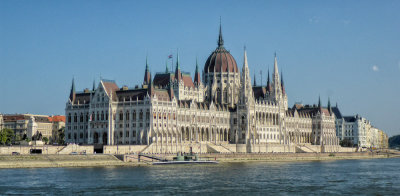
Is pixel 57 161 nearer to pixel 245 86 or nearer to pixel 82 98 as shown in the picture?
pixel 82 98

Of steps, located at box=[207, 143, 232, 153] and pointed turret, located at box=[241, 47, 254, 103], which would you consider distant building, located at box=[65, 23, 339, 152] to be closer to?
pointed turret, located at box=[241, 47, 254, 103]

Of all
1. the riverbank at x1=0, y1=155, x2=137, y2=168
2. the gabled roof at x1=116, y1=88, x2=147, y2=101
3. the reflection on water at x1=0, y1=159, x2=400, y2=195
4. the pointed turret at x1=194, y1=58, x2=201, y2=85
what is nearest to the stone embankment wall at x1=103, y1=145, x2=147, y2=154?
the riverbank at x1=0, y1=155, x2=137, y2=168

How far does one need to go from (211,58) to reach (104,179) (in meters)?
113

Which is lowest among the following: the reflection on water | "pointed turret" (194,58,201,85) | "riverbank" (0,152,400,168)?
the reflection on water

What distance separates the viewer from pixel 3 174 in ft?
311

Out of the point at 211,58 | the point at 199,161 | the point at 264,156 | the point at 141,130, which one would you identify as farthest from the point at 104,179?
the point at 211,58

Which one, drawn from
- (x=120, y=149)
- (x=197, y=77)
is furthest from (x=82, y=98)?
(x=197, y=77)

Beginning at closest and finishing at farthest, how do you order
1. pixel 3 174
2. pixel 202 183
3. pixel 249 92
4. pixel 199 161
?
pixel 202 183, pixel 3 174, pixel 199 161, pixel 249 92

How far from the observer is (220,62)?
19688 centimetres

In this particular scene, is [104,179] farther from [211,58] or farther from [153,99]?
[211,58]

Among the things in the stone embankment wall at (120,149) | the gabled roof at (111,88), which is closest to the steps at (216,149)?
the gabled roof at (111,88)

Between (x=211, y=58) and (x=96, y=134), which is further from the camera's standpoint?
(x=211, y=58)

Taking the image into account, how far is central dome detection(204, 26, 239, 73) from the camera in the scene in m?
196

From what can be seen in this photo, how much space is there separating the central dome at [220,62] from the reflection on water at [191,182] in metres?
92.1
